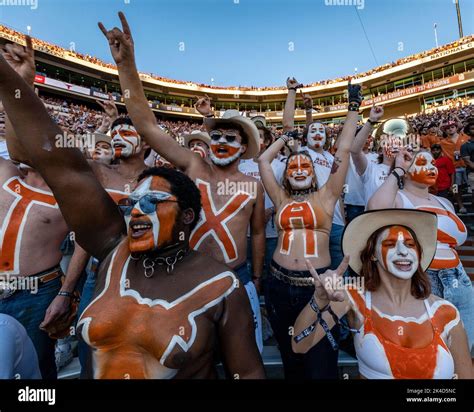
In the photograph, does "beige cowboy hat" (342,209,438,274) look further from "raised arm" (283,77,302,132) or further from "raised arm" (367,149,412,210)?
"raised arm" (283,77,302,132)

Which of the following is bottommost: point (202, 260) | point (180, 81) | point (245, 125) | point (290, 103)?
point (202, 260)

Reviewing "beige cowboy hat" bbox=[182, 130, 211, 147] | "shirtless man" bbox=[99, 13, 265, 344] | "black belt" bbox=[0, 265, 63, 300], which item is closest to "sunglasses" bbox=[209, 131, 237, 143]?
"shirtless man" bbox=[99, 13, 265, 344]

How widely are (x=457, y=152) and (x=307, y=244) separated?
20.3 ft

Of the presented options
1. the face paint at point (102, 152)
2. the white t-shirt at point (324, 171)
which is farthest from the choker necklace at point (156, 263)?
the face paint at point (102, 152)

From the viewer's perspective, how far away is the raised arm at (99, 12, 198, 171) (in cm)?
189

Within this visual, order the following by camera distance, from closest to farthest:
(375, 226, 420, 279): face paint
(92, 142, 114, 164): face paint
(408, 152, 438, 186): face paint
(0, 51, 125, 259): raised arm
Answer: (0, 51, 125, 259): raised arm → (375, 226, 420, 279): face paint → (408, 152, 438, 186): face paint → (92, 142, 114, 164): face paint

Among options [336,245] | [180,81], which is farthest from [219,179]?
[180,81]

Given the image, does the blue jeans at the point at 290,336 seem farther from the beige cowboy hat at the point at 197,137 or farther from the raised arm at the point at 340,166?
the beige cowboy hat at the point at 197,137

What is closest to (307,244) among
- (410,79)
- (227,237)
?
(227,237)

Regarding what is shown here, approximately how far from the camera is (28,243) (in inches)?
82.5

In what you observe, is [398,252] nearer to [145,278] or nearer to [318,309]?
[318,309]

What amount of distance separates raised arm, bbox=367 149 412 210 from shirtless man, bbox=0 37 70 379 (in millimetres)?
2560

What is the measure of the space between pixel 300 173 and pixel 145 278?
1.67m

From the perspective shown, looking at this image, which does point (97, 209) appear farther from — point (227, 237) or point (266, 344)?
point (266, 344)
